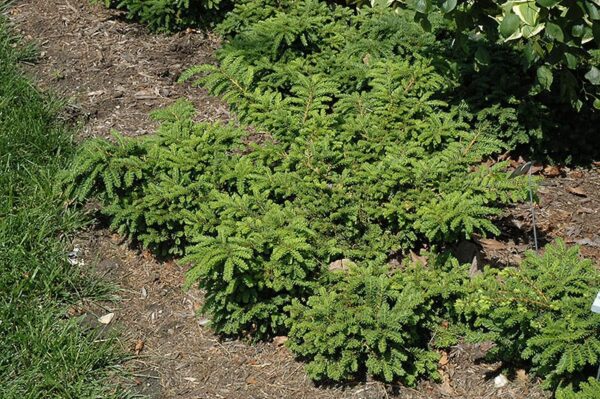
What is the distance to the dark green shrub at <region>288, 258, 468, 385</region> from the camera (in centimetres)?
378

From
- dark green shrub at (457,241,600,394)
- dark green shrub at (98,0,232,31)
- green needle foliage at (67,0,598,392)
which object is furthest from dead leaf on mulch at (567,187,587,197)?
dark green shrub at (98,0,232,31)

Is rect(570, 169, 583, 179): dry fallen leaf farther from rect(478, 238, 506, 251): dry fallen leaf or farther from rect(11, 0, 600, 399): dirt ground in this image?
rect(478, 238, 506, 251): dry fallen leaf

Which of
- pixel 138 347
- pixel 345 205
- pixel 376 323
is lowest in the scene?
pixel 138 347

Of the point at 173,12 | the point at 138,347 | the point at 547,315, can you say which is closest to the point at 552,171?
the point at 547,315

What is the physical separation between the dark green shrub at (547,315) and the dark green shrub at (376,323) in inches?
8.6

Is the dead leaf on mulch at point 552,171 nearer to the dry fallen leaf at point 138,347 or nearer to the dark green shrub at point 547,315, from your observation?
the dark green shrub at point 547,315

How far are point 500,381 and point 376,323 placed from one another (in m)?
0.67

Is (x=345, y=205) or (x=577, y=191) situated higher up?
(x=345, y=205)

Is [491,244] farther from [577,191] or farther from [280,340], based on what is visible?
[280,340]

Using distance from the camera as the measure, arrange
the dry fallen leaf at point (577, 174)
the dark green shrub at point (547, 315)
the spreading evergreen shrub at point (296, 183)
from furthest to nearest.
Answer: the dry fallen leaf at point (577, 174) → the spreading evergreen shrub at point (296, 183) → the dark green shrub at point (547, 315)

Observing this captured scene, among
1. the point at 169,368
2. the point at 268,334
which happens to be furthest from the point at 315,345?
the point at 169,368

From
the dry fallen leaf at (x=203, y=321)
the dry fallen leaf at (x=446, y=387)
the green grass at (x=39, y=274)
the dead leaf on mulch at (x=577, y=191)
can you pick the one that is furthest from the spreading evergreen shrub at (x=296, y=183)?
the dry fallen leaf at (x=446, y=387)

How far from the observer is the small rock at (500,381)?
12.8ft

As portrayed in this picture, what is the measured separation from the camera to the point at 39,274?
4527mm
